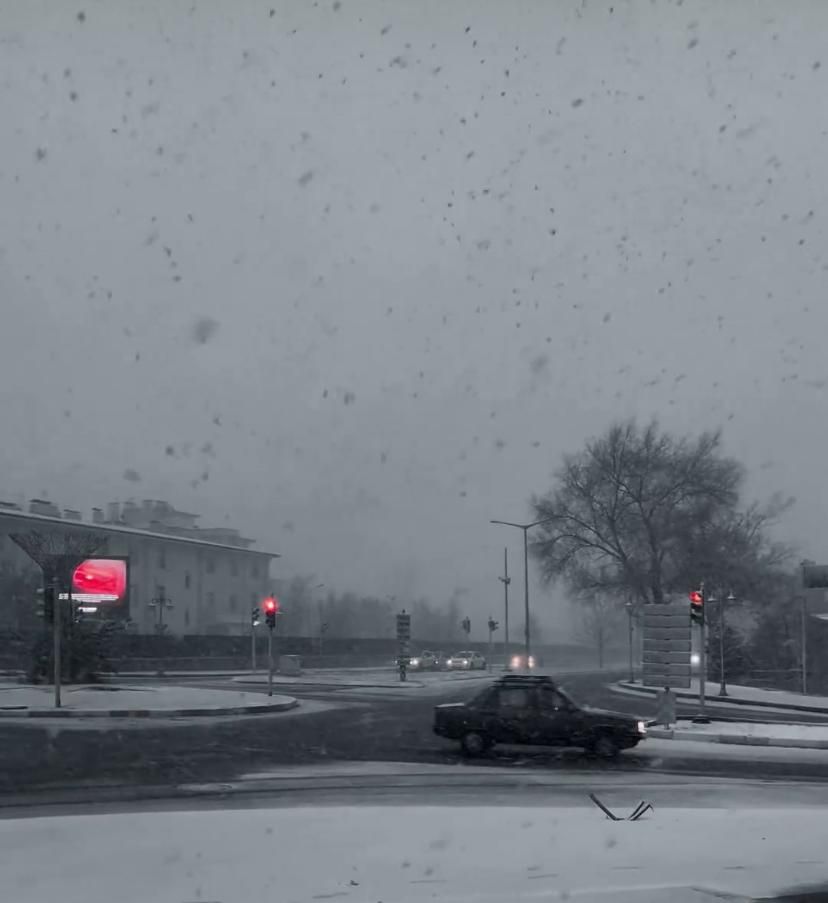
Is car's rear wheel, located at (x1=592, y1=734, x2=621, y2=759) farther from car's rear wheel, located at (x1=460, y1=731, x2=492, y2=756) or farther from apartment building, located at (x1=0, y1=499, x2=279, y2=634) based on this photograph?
apartment building, located at (x1=0, y1=499, x2=279, y2=634)

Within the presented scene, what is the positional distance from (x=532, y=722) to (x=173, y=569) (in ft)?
202

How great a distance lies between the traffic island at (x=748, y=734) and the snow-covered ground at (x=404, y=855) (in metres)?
11.2

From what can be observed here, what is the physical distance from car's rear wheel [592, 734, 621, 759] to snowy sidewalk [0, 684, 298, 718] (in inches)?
486

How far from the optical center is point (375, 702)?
121 ft

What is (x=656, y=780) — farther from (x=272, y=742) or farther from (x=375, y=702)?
(x=375, y=702)

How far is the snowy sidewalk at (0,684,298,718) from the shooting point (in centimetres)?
2955

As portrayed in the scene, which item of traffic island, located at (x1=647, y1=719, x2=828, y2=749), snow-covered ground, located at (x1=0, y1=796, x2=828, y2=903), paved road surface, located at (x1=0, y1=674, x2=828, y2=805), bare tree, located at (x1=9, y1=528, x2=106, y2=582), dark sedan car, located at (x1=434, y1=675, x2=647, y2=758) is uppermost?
bare tree, located at (x1=9, y1=528, x2=106, y2=582)

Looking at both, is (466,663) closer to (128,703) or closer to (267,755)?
(128,703)

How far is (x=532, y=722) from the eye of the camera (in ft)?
70.0

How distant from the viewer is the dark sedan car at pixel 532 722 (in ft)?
68.2

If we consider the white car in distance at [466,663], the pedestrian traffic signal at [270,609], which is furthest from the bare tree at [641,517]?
the pedestrian traffic signal at [270,609]

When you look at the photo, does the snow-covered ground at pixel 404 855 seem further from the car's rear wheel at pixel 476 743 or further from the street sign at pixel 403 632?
the street sign at pixel 403 632

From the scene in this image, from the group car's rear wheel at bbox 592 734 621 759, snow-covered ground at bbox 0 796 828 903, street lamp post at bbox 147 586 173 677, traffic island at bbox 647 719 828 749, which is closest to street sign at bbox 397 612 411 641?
street lamp post at bbox 147 586 173 677

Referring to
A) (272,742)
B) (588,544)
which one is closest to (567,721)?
(272,742)
